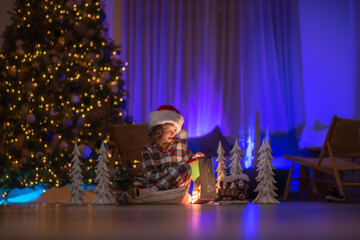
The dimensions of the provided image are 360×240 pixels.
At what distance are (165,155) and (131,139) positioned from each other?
99 cm

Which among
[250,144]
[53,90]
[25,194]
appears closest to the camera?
[53,90]

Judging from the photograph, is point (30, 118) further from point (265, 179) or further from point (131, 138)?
point (265, 179)

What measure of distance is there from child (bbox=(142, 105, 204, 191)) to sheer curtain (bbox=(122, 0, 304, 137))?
343 centimetres

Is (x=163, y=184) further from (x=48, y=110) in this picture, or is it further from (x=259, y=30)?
(x=259, y=30)

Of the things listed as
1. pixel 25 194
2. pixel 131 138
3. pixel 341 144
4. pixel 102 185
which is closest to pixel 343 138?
pixel 341 144

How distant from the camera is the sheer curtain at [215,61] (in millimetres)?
7469

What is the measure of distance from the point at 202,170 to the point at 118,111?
2640 mm

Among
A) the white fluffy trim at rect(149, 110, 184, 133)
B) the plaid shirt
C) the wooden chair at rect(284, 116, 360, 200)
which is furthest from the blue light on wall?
the wooden chair at rect(284, 116, 360, 200)

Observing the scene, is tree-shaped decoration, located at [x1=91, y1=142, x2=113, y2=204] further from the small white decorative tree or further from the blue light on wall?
the small white decorative tree

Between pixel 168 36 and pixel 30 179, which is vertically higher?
pixel 168 36

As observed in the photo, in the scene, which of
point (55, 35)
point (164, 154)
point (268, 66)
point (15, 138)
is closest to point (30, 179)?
point (15, 138)

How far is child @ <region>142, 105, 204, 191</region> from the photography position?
144 inches

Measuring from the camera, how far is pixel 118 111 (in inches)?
237

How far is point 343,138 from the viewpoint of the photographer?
4.38 m
